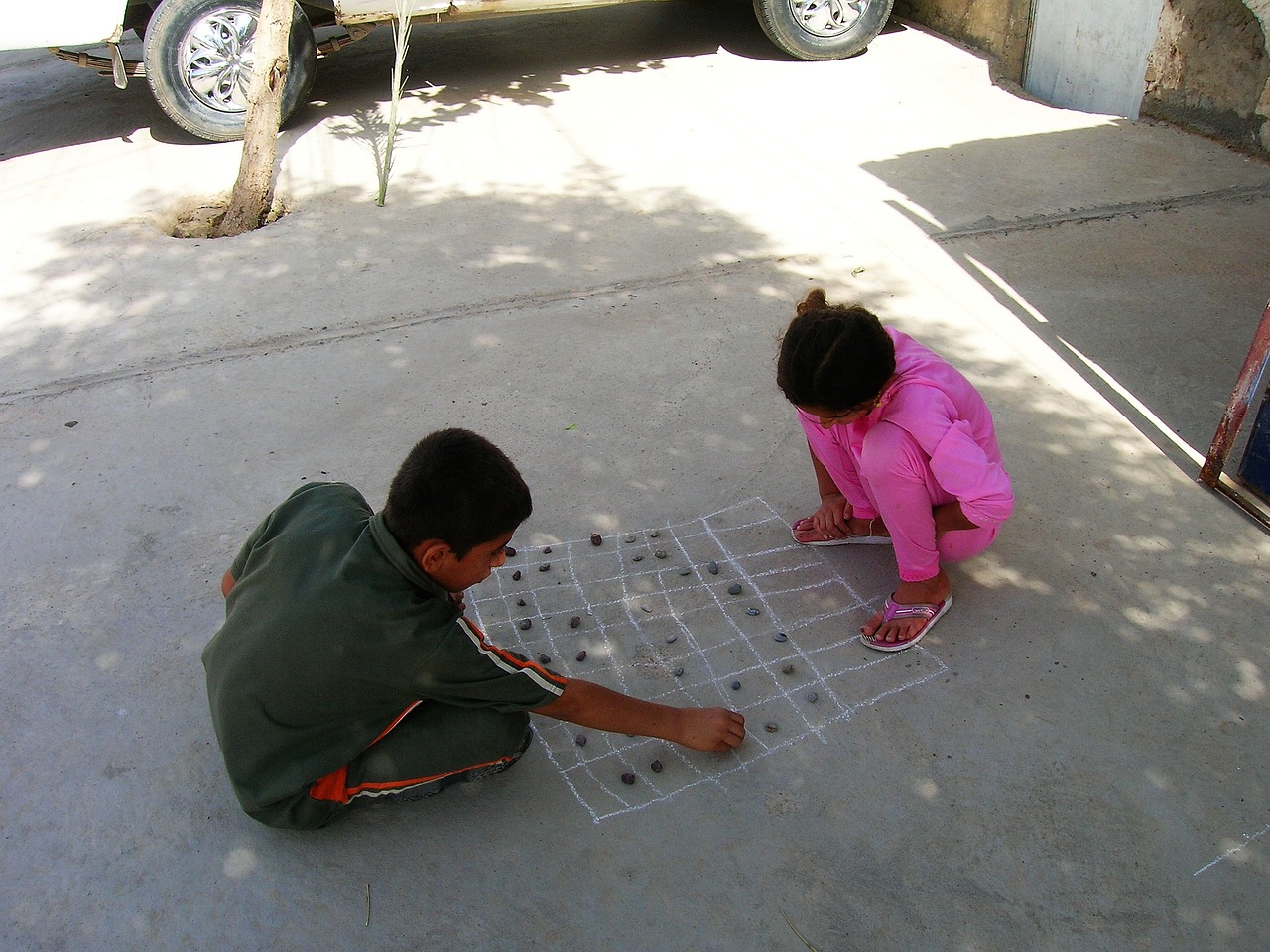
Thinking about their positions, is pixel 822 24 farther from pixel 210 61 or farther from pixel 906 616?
pixel 906 616

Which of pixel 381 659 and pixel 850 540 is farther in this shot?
pixel 850 540

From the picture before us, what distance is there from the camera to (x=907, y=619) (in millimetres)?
2480

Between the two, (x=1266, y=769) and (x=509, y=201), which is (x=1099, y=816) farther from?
(x=509, y=201)

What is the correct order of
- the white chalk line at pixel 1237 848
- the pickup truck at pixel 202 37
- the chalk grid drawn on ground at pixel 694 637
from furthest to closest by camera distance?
1. the pickup truck at pixel 202 37
2. the chalk grid drawn on ground at pixel 694 637
3. the white chalk line at pixel 1237 848

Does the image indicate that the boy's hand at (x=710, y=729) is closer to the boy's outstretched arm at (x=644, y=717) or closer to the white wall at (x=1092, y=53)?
the boy's outstretched arm at (x=644, y=717)

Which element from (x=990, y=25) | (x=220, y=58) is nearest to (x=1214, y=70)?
(x=990, y=25)

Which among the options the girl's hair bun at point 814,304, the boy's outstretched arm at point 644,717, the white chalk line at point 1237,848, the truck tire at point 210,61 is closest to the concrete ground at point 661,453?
the white chalk line at point 1237,848

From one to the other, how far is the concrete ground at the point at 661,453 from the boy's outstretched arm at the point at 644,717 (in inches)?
4.9

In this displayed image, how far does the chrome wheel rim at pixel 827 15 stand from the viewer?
633cm

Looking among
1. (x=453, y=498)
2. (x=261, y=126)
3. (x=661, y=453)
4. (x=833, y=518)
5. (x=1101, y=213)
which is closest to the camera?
(x=453, y=498)

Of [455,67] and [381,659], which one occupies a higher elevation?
[381,659]

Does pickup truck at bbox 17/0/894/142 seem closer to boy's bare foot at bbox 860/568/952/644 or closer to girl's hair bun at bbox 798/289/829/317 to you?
girl's hair bun at bbox 798/289/829/317

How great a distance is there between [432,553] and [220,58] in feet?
16.0

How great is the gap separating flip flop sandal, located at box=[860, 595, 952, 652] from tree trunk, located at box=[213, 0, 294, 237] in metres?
3.62
